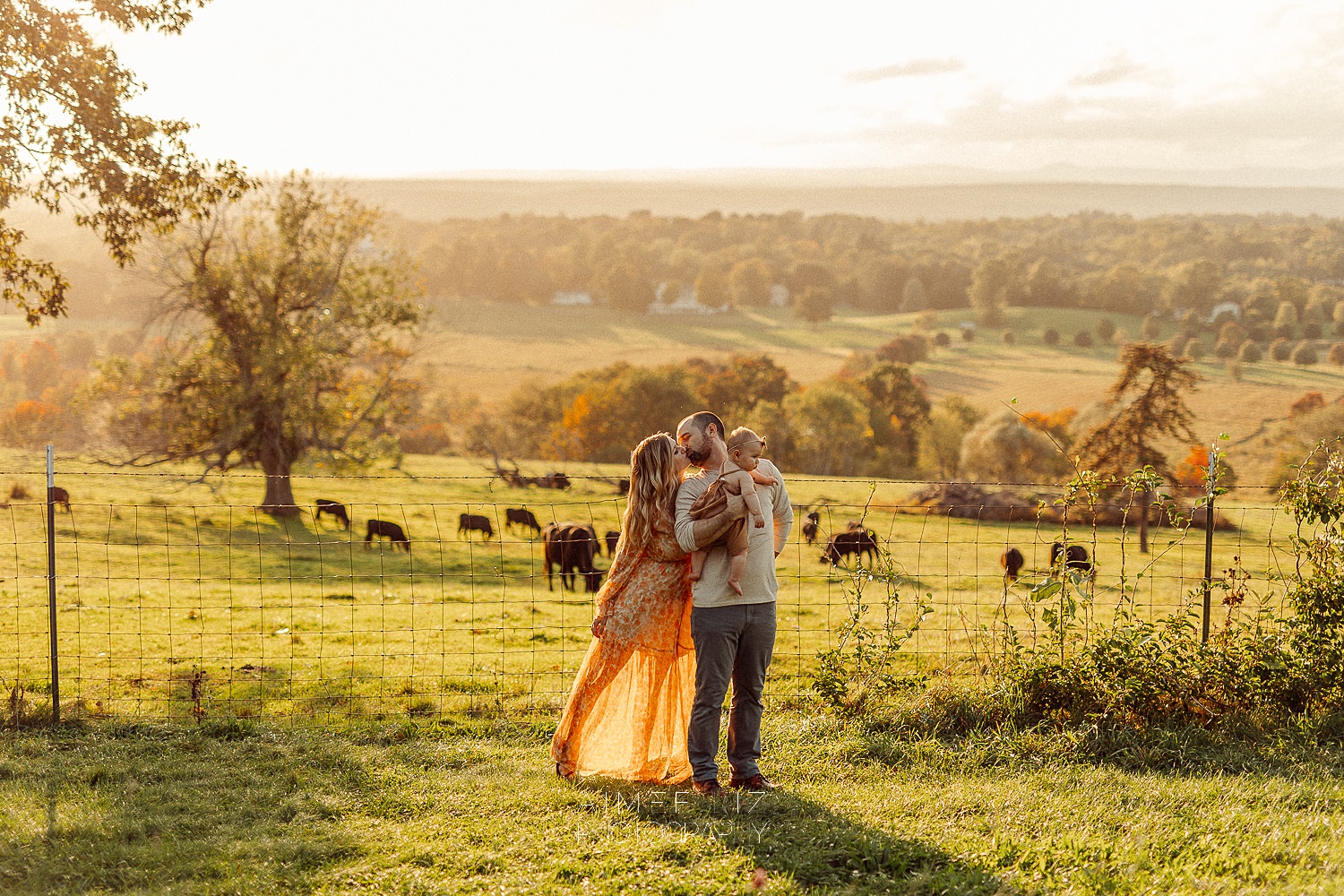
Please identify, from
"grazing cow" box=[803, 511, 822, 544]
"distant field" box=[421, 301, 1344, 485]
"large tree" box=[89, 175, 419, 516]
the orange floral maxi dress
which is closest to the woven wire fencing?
"grazing cow" box=[803, 511, 822, 544]

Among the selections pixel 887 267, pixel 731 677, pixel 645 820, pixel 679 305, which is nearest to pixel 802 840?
pixel 645 820

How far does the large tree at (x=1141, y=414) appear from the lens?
30031 millimetres

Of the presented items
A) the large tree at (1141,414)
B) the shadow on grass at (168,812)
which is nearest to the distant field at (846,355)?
the large tree at (1141,414)

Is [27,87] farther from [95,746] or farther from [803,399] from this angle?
[803,399]

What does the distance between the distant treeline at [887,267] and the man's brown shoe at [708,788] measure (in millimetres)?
88509

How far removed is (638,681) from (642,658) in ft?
0.45

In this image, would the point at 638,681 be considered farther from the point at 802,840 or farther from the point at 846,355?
the point at 846,355

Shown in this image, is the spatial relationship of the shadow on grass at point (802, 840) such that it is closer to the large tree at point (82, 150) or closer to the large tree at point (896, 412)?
the large tree at point (82, 150)

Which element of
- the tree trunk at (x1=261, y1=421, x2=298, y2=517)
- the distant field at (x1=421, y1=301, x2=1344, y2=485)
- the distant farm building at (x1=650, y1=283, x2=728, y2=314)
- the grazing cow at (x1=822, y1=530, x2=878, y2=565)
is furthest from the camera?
the distant farm building at (x1=650, y1=283, x2=728, y2=314)

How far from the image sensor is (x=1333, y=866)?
14.7 feet

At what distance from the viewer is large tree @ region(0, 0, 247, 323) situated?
980 centimetres

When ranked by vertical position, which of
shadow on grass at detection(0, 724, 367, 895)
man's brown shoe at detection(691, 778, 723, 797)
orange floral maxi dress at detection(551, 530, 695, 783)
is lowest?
shadow on grass at detection(0, 724, 367, 895)

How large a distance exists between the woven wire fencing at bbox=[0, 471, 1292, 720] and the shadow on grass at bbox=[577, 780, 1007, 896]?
220 cm

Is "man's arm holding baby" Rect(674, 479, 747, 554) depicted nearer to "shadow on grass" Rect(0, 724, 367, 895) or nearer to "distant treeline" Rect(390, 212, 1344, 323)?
"shadow on grass" Rect(0, 724, 367, 895)
